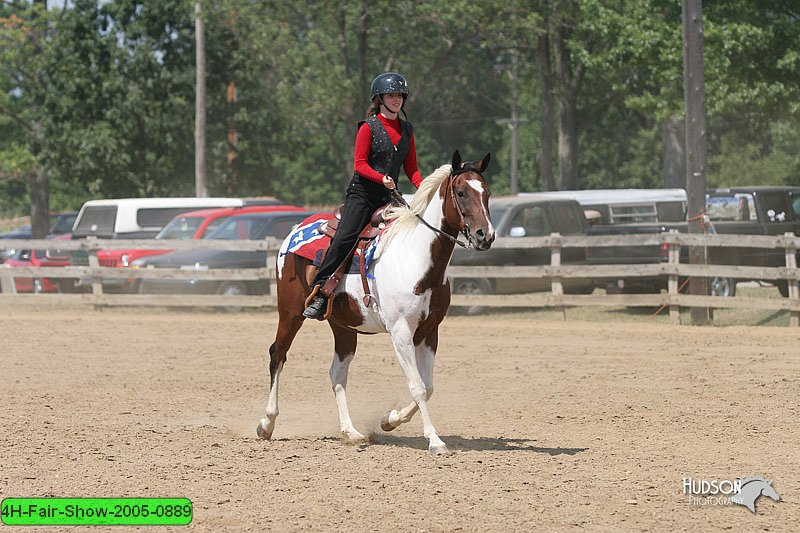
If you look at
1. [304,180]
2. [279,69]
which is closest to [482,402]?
[279,69]

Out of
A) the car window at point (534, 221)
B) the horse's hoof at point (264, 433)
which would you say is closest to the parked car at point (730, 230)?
the car window at point (534, 221)

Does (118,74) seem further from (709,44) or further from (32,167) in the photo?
(709,44)

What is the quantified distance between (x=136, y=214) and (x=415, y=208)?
2027 centimetres

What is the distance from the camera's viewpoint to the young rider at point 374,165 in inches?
351

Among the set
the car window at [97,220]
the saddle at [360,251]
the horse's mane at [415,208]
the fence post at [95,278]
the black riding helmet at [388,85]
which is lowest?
the fence post at [95,278]

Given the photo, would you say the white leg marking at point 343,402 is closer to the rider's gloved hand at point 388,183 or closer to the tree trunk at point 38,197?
the rider's gloved hand at point 388,183

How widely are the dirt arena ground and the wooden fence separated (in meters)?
1.15

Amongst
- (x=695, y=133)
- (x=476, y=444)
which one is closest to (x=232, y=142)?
(x=695, y=133)

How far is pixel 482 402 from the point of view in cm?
1155

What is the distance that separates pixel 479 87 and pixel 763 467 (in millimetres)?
57752

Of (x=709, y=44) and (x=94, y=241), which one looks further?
(x=709, y=44)

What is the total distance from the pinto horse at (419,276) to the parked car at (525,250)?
1222cm

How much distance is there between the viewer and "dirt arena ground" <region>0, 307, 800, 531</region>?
6.86m

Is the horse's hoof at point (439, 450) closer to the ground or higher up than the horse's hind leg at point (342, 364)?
closer to the ground
